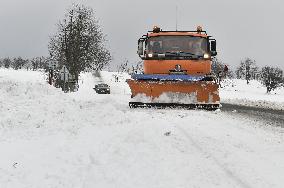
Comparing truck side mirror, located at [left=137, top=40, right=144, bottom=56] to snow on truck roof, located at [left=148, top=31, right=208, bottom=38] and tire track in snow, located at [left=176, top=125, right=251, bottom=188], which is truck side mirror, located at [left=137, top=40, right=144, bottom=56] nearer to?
snow on truck roof, located at [left=148, top=31, right=208, bottom=38]

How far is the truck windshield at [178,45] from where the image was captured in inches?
552

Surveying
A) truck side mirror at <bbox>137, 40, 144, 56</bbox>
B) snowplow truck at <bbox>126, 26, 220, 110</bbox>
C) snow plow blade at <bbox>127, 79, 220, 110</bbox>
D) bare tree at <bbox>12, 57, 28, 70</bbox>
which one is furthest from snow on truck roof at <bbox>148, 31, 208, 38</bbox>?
bare tree at <bbox>12, 57, 28, 70</bbox>

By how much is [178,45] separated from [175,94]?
73.7 inches

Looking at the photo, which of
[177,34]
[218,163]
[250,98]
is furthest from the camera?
[250,98]

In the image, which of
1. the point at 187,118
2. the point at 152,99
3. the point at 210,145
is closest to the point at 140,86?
the point at 152,99

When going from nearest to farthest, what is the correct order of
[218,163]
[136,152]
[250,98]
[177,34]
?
[218,163]
[136,152]
[177,34]
[250,98]

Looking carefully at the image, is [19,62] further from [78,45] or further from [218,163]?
[218,163]

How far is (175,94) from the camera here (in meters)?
13.2

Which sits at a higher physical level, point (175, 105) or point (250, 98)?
point (175, 105)

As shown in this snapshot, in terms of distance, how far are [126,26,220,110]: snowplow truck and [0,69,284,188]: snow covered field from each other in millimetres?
2618

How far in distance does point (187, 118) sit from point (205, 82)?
325 cm

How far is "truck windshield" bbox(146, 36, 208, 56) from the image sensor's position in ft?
46.0

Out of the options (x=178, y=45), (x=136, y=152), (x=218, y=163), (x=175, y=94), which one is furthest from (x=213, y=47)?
(x=218, y=163)

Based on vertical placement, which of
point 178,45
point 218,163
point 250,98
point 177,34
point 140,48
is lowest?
point 250,98
